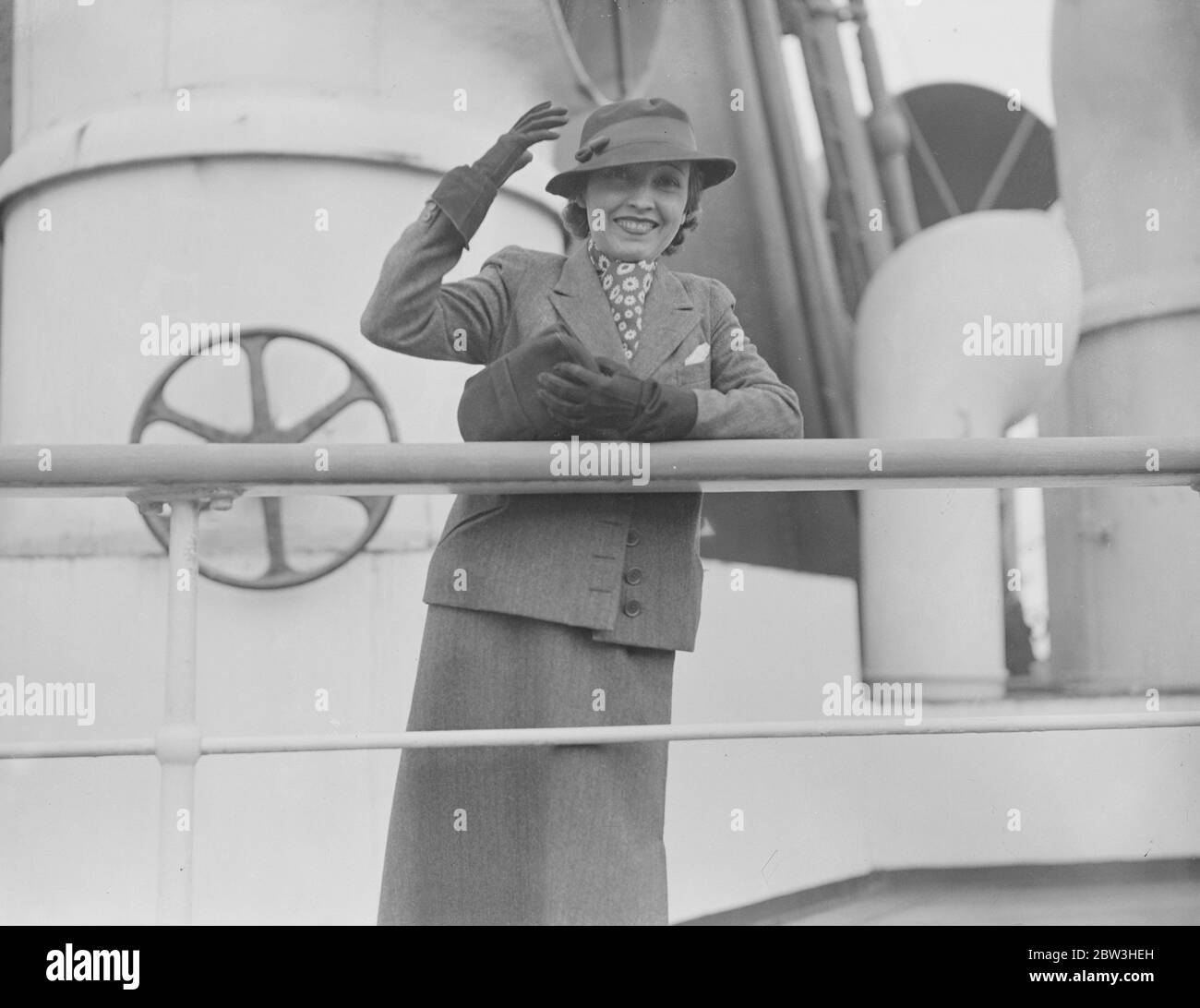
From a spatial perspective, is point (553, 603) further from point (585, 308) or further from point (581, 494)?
point (585, 308)

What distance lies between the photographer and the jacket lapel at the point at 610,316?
1.22 m

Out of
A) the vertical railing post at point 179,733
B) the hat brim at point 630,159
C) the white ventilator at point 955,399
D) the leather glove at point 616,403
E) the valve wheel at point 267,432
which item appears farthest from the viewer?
the white ventilator at point 955,399

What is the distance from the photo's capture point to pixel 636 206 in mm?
1214

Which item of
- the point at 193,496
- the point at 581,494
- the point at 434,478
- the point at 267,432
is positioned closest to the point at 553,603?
the point at 581,494

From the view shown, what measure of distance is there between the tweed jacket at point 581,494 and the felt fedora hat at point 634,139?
9 cm

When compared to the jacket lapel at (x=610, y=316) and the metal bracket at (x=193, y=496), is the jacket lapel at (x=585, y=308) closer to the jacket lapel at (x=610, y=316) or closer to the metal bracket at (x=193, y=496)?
the jacket lapel at (x=610, y=316)

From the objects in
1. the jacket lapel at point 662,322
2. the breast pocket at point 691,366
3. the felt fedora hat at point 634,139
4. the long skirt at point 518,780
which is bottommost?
the long skirt at point 518,780

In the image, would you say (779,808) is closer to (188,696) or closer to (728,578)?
(728,578)

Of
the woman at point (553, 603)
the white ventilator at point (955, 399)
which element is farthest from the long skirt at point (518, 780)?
the white ventilator at point (955, 399)

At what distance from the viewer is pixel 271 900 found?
1.98 m

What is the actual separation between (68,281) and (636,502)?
1.29 m

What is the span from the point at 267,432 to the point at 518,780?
992mm
